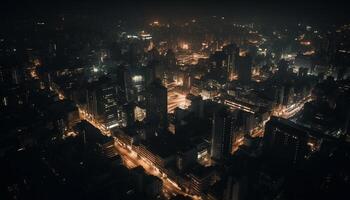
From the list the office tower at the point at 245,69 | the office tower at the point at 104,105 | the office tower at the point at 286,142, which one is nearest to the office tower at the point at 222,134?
the office tower at the point at 286,142

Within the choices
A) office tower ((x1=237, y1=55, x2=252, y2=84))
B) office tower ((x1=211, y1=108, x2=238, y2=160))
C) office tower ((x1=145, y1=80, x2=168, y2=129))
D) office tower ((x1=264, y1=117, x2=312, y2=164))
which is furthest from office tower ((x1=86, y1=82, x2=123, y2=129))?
office tower ((x1=237, y1=55, x2=252, y2=84))

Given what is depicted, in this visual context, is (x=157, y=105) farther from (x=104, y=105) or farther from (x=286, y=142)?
(x=286, y=142)

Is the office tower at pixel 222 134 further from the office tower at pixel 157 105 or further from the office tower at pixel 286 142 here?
the office tower at pixel 157 105

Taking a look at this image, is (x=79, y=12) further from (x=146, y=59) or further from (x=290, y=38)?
(x=290, y=38)

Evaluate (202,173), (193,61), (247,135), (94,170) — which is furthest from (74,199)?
(193,61)

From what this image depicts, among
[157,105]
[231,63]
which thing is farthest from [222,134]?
[231,63]
